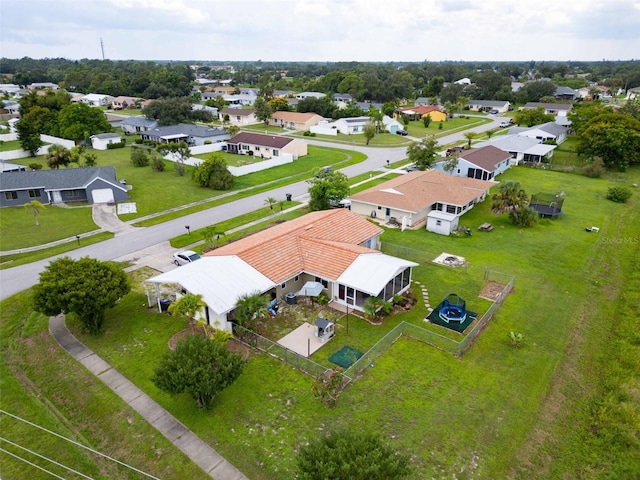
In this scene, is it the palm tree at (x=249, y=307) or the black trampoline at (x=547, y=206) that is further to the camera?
the black trampoline at (x=547, y=206)

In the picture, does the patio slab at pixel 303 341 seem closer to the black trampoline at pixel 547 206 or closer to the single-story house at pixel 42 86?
the black trampoline at pixel 547 206

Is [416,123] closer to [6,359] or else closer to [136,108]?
[136,108]

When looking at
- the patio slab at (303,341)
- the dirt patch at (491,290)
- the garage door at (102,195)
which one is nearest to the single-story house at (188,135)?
the garage door at (102,195)

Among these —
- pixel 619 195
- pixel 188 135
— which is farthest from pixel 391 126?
pixel 619 195

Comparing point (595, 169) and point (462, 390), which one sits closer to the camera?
point (462, 390)

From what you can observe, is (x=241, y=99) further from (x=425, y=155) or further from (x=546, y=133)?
(x=425, y=155)
